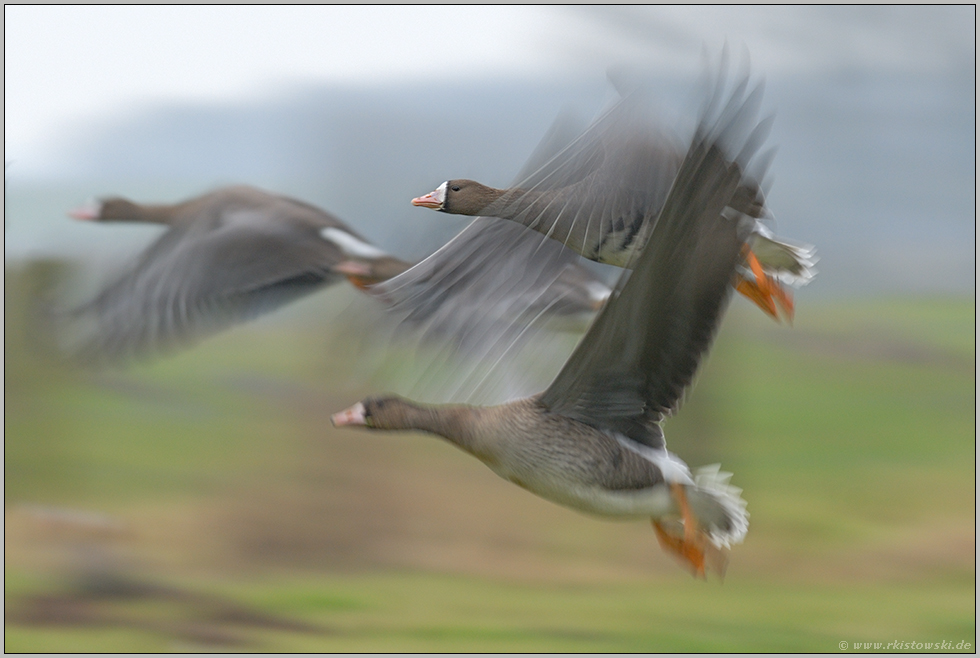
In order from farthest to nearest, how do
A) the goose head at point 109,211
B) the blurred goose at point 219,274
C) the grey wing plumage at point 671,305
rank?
the goose head at point 109,211 < the blurred goose at point 219,274 < the grey wing plumage at point 671,305

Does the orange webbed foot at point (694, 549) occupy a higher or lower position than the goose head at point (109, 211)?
lower

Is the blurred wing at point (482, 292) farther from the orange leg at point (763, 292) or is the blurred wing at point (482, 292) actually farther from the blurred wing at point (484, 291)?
the orange leg at point (763, 292)

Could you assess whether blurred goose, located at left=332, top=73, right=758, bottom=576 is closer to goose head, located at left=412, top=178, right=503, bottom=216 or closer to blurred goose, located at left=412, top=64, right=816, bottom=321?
blurred goose, located at left=412, top=64, right=816, bottom=321

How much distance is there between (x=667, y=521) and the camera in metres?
1.28

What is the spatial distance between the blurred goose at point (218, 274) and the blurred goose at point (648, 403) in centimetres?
51

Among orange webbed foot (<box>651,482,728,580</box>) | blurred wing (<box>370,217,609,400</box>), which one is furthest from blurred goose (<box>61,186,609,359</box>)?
orange webbed foot (<box>651,482,728,580</box>)

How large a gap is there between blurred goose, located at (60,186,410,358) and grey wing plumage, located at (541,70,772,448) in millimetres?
567

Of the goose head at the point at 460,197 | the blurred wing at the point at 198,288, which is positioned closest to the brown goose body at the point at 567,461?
the goose head at the point at 460,197

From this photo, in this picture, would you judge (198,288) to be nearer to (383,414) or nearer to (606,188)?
(383,414)

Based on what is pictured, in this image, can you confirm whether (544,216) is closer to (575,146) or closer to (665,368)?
(575,146)

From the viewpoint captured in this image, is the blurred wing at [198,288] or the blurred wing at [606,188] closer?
the blurred wing at [606,188]

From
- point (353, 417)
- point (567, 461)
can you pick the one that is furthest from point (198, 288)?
point (567, 461)

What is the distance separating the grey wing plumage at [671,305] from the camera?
807mm

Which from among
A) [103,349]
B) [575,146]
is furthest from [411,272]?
[103,349]
